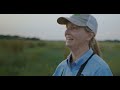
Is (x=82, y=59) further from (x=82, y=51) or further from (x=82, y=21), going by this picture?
(x=82, y=21)

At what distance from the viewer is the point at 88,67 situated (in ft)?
5.48

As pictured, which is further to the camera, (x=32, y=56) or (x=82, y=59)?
(x=32, y=56)

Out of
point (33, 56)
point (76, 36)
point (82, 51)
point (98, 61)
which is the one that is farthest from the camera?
point (33, 56)

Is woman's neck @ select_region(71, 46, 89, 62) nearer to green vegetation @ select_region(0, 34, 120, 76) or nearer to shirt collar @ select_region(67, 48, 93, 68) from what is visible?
shirt collar @ select_region(67, 48, 93, 68)

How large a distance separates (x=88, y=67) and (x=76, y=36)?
1.08ft

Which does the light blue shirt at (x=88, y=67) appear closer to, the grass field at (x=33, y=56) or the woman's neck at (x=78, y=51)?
the woman's neck at (x=78, y=51)

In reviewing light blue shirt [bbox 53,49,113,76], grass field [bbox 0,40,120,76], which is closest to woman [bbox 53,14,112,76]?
light blue shirt [bbox 53,49,113,76]

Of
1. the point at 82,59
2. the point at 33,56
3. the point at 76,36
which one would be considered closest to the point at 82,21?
the point at 76,36

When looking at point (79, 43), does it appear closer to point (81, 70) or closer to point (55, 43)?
point (81, 70)

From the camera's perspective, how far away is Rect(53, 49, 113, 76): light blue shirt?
5.17ft

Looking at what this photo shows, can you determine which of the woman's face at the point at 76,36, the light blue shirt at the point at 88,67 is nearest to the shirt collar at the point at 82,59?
the light blue shirt at the point at 88,67

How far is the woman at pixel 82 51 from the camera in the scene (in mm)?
1616

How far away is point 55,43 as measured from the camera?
87.3 inches
